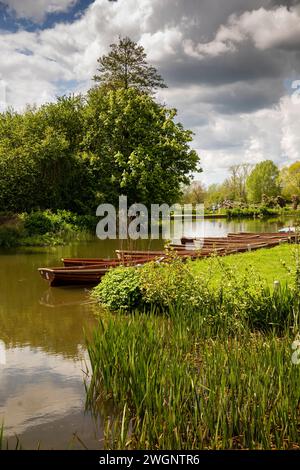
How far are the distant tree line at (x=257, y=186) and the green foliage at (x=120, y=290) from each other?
62581 millimetres

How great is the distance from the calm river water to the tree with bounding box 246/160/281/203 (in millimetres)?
69611

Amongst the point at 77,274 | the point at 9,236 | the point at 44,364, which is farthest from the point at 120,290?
the point at 9,236

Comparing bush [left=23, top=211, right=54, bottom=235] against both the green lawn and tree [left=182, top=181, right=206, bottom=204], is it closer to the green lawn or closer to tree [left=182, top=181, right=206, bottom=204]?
the green lawn

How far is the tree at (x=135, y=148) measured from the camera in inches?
1273

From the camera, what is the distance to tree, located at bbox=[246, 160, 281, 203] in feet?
266

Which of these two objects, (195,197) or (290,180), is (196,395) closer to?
(290,180)

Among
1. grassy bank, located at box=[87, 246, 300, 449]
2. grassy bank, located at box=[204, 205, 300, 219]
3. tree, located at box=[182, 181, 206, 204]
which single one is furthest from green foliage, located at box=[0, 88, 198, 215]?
tree, located at box=[182, 181, 206, 204]

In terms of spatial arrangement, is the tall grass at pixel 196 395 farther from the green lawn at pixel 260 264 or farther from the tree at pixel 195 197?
the tree at pixel 195 197

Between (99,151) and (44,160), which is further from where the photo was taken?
(99,151)

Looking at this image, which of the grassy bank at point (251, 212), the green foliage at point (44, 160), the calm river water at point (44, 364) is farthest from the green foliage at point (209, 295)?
the grassy bank at point (251, 212)

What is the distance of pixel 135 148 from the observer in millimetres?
32344

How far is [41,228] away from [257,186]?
61132mm

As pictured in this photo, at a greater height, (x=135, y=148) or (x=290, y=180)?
(x=290, y=180)

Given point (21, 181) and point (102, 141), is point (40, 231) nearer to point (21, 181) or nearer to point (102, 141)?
point (21, 181)
